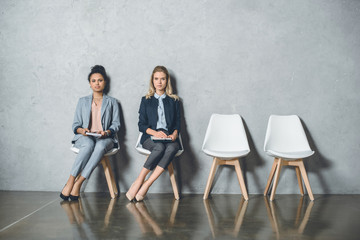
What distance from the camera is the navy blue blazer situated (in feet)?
9.80

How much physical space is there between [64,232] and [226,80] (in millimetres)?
2127

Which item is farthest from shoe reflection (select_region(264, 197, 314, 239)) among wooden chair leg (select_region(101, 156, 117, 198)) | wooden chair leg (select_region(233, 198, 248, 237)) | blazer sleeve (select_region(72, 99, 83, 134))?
blazer sleeve (select_region(72, 99, 83, 134))

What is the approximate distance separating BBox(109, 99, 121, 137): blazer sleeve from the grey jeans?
5.9 inches

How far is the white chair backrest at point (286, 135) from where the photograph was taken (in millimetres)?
3006

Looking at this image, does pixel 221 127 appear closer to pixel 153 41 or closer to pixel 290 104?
pixel 290 104

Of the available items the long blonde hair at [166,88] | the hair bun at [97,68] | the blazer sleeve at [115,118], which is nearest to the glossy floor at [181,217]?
the blazer sleeve at [115,118]

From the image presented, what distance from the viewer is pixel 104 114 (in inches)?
119

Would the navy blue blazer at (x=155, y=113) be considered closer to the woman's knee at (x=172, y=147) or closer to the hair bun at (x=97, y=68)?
the woman's knee at (x=172, y=147)

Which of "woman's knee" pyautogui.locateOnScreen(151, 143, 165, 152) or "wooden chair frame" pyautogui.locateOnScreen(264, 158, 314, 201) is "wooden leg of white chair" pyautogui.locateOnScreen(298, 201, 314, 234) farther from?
"woman's knee" pyautogui.locateOnScreen(151, 143, 165, 152)

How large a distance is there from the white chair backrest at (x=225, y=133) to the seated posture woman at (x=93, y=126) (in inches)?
37.5

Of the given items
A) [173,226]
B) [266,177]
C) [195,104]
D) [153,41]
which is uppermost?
[153,41]

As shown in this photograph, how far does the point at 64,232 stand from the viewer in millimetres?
1794

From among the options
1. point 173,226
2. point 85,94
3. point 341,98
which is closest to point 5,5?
point 85,94

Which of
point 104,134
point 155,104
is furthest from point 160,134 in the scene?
point 104,134
